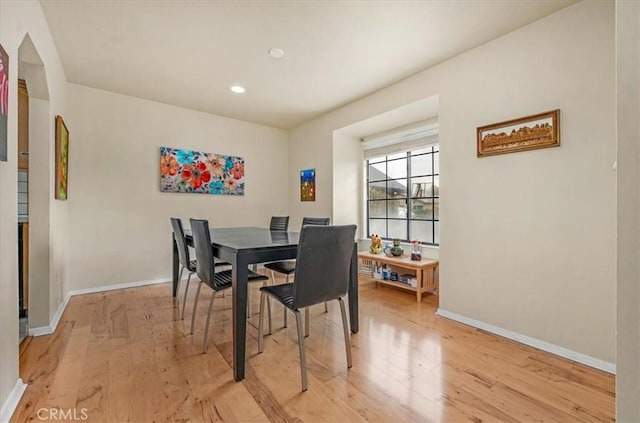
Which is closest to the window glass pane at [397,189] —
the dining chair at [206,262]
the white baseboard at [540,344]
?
the white baseboard at [540,344]

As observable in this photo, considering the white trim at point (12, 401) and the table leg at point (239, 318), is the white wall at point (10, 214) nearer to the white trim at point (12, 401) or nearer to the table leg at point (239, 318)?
the white trim at point (12, 401)

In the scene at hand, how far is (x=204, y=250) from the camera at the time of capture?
197 centimetres

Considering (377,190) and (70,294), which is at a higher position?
(377,190)

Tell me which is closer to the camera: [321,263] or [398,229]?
[321,263]

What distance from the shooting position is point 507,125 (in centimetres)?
222

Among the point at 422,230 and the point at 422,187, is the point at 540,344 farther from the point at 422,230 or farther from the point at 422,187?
the point at 422,187

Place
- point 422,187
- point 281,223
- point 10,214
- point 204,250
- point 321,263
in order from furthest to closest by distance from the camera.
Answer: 1. point 422,187
2. point 281,223
3. point 204,250
4. point 321,263
5. point 10,214

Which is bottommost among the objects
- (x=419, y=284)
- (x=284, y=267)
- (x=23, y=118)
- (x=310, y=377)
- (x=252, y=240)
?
(x=310, y=377)

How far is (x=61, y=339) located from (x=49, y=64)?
2.11 m

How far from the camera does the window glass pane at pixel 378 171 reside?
432 cm

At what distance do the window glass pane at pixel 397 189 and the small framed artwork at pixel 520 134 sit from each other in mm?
1630

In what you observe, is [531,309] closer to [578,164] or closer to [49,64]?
[578,164]

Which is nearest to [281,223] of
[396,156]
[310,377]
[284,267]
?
[284,267]

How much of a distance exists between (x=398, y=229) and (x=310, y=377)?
9.19ft
